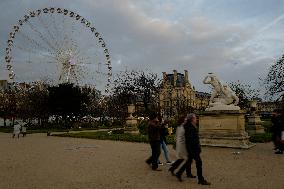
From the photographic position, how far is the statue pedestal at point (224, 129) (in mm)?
18328

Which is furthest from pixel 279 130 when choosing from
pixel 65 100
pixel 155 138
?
pixel 65 100

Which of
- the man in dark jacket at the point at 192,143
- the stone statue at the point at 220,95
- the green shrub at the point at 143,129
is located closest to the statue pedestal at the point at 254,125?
the green shrub at the point at 143,129

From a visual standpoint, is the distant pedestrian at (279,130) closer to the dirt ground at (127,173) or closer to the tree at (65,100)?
the dirt ground at (127,173)

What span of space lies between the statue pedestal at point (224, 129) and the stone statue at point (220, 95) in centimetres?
53

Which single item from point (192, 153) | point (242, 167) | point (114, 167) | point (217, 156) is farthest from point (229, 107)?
point (192, 153)

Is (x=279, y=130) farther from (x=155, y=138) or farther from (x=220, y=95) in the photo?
(x=155, y=138)

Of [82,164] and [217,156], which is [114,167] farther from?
[217,156]

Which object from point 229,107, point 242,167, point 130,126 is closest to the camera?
point 242,167

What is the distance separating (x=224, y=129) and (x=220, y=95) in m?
2.14

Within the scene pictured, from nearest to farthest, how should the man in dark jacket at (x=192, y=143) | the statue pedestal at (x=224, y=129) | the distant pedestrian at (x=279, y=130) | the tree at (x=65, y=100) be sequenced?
the man in dark jacket at (x=192, y=143)
the distant pedestrian at (x=279, y=130)
the statue pedestal at (x=224, y=129)
the tree at (x=65, y=100)

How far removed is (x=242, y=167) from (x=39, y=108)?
53.6 m

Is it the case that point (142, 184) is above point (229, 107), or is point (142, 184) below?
below

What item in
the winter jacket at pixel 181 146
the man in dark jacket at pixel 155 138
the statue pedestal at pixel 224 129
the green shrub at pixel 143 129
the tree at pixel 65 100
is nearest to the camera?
the winter jacket at pixel 181 146

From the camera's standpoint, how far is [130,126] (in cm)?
3025
